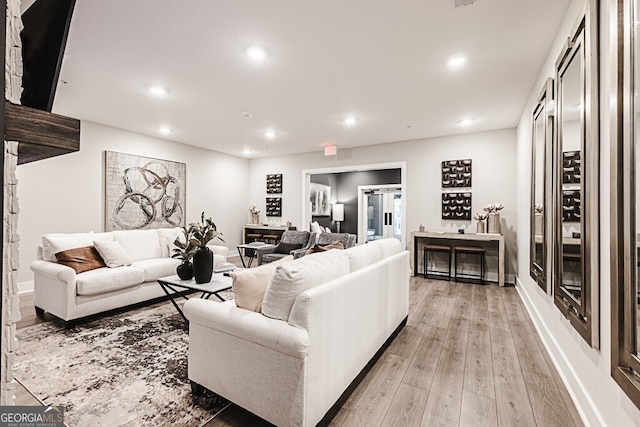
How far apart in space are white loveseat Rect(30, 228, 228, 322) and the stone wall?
333 cm

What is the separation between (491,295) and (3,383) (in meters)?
5.08

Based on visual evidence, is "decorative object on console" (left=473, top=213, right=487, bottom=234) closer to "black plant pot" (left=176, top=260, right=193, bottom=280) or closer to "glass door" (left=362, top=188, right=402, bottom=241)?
"glass door" (left=362, top=188, right=402, bottom=241)

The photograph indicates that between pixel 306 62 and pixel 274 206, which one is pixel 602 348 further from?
pixel 274 206

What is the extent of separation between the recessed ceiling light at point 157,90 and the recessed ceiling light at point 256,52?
1.45m

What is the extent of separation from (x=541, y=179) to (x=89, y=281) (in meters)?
4.63

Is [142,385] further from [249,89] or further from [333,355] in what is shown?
[249,89]

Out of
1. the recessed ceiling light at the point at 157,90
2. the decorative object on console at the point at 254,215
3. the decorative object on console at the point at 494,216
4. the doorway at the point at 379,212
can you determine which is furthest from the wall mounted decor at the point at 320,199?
the recessed ceiling light at the point at 157,90

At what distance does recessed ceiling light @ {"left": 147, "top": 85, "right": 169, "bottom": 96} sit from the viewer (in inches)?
146

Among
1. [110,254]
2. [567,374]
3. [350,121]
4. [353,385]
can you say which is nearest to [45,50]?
[353,385]

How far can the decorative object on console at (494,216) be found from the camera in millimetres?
5193

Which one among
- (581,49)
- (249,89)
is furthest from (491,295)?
(249,89)

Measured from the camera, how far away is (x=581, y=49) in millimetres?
1885

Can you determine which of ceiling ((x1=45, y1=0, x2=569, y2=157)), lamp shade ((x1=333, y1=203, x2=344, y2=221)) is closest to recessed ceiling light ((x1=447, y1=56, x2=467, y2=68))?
ceiling ((x1=45, y1=0, x2=569, y2=157))

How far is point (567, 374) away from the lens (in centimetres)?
215
